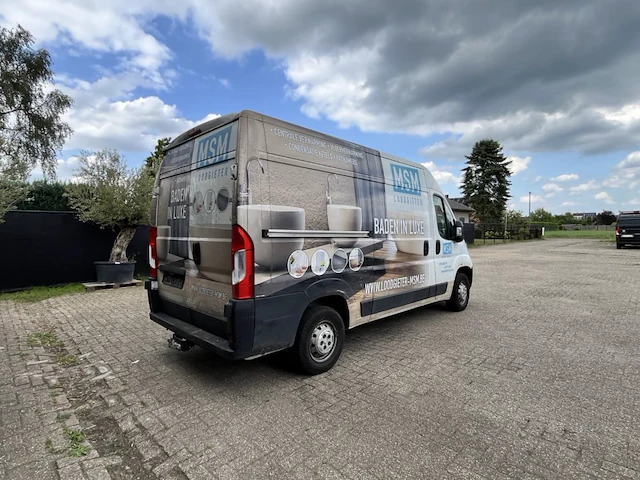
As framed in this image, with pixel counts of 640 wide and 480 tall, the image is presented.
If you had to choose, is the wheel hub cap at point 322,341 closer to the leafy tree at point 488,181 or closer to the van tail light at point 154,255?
the van tail light at point 154,255

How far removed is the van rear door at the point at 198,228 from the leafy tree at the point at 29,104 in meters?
14.9

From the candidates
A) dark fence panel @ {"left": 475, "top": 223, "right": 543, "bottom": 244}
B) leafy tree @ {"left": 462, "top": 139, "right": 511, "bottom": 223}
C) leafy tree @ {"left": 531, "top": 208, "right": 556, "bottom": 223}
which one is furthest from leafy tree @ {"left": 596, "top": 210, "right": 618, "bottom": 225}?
dark fence panel @ {"left": 475, "top": 223, "right": 543, "bottom": 244}

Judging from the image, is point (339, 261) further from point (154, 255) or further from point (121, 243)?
point (121, 243)

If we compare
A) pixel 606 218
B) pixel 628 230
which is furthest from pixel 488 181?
pixel 606 218

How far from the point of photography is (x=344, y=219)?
384 cm

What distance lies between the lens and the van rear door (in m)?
3.19

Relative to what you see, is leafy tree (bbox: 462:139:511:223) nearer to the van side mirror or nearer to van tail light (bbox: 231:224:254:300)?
the van side mirror

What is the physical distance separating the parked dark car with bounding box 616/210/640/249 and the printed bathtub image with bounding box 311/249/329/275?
24.9 meters

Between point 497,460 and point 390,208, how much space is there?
291 centimetres

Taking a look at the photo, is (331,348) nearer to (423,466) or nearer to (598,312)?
(423,466)

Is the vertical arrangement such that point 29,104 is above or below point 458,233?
above

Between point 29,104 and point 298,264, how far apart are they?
18.6 meters

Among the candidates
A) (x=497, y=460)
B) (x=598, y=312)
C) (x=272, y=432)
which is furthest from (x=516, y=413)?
(x=598, y=312)

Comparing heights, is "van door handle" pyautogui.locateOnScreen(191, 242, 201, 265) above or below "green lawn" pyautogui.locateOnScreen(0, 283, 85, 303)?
above
